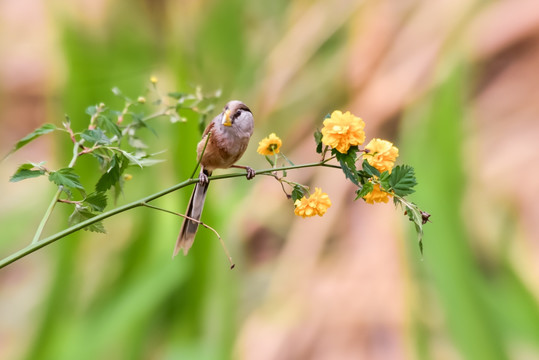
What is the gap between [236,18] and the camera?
1817 millimetres

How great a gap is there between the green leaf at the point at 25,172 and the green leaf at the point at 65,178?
2cm

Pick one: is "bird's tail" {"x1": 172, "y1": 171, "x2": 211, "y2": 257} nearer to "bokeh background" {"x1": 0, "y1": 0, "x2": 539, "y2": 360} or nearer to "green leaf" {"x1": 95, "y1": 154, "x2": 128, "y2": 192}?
"green leaf" {"x1": 95, "y1": 154, "x2": 128, "y2": 192}

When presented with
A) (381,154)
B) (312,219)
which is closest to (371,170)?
(381,154)

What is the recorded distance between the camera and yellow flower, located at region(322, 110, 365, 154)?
1.70 ft

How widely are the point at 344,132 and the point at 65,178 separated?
24 centimetres

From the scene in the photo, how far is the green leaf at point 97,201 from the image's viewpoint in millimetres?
569

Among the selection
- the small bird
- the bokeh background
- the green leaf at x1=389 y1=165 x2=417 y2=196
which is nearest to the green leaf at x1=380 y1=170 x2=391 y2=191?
the green leaf at x1=389 y1=165 x2=417 y2=196

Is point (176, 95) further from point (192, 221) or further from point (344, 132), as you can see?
point (344, 132)

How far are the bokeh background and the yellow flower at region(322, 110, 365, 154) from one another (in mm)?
1110

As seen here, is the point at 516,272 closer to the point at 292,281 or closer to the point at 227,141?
the point at 292,281

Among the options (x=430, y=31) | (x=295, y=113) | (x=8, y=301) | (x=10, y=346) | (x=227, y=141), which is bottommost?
(x=227, y=141)

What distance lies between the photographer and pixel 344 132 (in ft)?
1.70

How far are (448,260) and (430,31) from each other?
59 centimetres

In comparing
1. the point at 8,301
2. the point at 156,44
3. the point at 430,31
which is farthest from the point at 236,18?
the point at 8,301
